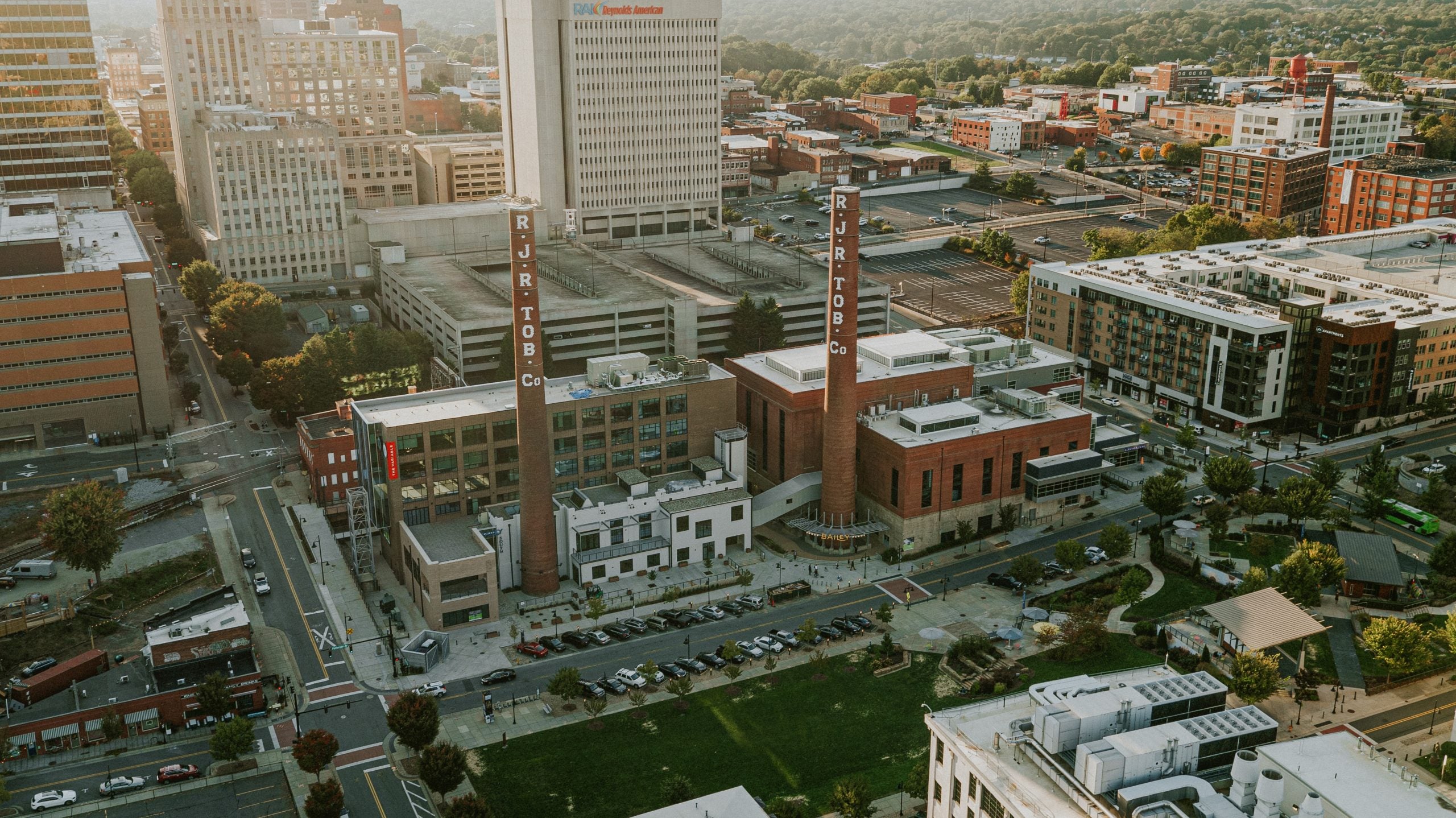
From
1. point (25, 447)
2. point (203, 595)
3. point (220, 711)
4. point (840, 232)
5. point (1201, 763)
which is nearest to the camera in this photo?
point (1201, 763)

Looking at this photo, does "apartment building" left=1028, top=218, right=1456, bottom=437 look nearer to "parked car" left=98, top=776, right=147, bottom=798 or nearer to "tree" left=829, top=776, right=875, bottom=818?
"tree" left=829, top=776, right=875, bottom=818

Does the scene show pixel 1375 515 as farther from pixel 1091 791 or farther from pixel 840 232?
pixel 1091 791

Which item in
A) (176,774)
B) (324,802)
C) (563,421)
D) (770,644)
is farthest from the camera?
(563,421)

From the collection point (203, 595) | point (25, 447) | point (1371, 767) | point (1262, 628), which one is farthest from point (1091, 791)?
point (25, 447)

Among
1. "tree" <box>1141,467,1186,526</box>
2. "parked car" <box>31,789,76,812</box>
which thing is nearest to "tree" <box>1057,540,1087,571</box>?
"tree" <box>1141,467,1186,526</box>

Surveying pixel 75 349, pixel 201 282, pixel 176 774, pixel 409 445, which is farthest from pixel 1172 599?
pixel 201 282

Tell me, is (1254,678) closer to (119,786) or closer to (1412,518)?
(1412,518)

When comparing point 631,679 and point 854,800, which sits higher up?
point 854,800

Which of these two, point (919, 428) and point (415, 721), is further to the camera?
point (919, 428)
